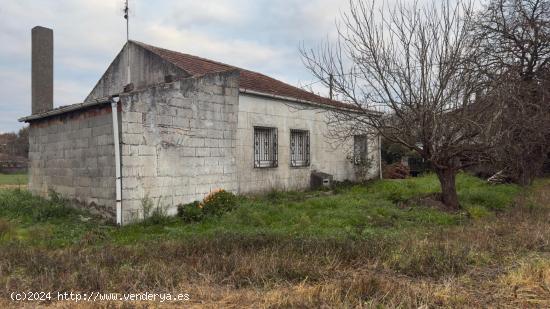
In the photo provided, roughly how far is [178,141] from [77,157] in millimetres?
2203

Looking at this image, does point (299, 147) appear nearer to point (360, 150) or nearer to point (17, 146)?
point (360, 150)

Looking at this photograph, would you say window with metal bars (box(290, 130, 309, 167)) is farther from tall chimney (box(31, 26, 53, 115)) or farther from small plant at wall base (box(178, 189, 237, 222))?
tall chimney (box(31, 26, 53, 115))

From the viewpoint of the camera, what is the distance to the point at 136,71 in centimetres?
1348

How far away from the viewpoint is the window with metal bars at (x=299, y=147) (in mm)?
13234

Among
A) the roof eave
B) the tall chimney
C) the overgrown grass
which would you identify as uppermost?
the tall chimney

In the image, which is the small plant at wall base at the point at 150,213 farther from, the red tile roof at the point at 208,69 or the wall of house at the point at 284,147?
the red tile roof at the point at 208,69

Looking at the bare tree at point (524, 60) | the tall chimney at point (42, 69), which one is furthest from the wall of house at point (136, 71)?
the bare tree at point (524, 60)

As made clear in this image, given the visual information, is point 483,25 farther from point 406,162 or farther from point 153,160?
point 153,160

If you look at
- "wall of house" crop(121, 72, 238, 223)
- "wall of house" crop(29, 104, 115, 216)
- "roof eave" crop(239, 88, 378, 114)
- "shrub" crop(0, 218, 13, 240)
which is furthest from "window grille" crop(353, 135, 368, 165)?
"shrub" crop(0, 218, 13, 240)

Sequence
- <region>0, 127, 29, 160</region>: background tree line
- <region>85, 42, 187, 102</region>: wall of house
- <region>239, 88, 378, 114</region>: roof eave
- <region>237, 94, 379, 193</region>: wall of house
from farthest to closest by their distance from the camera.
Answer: <region>0, 127, 29, 160</region>: background tree line
<region>85, 42, 187, 102</region>: wall of house
<region>237, 94, 379, 193</region>: wall of house
<region>239, 88, 378, 114</region>: roof eave

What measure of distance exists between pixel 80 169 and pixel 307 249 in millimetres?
5726

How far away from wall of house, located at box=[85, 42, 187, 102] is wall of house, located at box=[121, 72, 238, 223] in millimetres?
2443

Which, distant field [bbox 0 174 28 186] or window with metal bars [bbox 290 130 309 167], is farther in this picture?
distant field [bbox 0 174 28 186]

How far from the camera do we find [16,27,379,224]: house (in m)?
7.98
